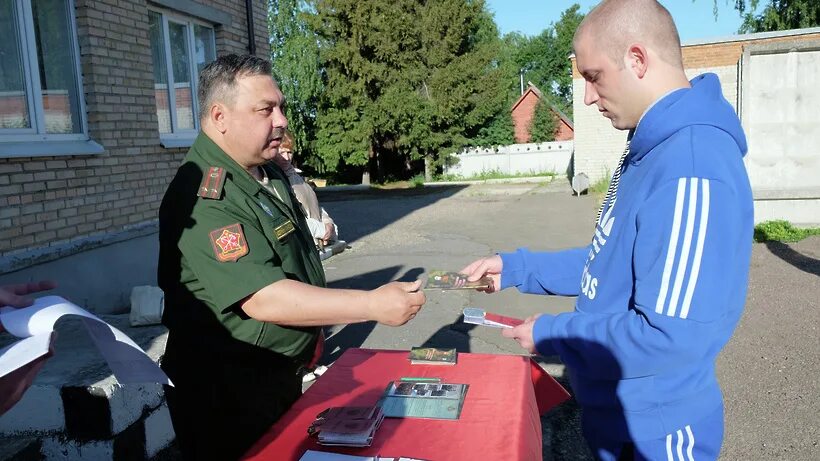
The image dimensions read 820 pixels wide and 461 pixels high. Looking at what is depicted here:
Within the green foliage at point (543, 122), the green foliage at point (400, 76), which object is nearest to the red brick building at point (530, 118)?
the green foliage at point (543, 122)

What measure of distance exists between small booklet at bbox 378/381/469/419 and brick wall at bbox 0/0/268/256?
181 inches

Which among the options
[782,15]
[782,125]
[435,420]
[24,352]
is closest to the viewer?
[24,352]

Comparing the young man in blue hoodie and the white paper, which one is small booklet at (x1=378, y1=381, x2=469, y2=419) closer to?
the young man in blue hoodie

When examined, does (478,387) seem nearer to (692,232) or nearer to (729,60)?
(692,232)

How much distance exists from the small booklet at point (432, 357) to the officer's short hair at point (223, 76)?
4.04 feet

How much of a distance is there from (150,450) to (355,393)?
1.92 meters

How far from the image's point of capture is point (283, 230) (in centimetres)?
221

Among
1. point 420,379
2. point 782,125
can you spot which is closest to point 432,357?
point 420,379

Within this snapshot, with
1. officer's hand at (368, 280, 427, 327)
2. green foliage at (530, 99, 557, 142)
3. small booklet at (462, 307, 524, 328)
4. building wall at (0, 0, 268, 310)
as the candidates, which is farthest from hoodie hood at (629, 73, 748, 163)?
green foliage at (530, 99, 557, 142)

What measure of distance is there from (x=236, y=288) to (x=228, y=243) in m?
0.15

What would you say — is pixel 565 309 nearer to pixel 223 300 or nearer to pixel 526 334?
pixel 526 334

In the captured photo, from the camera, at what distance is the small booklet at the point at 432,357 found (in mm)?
2482

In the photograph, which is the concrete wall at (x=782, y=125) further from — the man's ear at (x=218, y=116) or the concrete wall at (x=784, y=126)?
the man's ear at (x=218, y=116)

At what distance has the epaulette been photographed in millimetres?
2080
